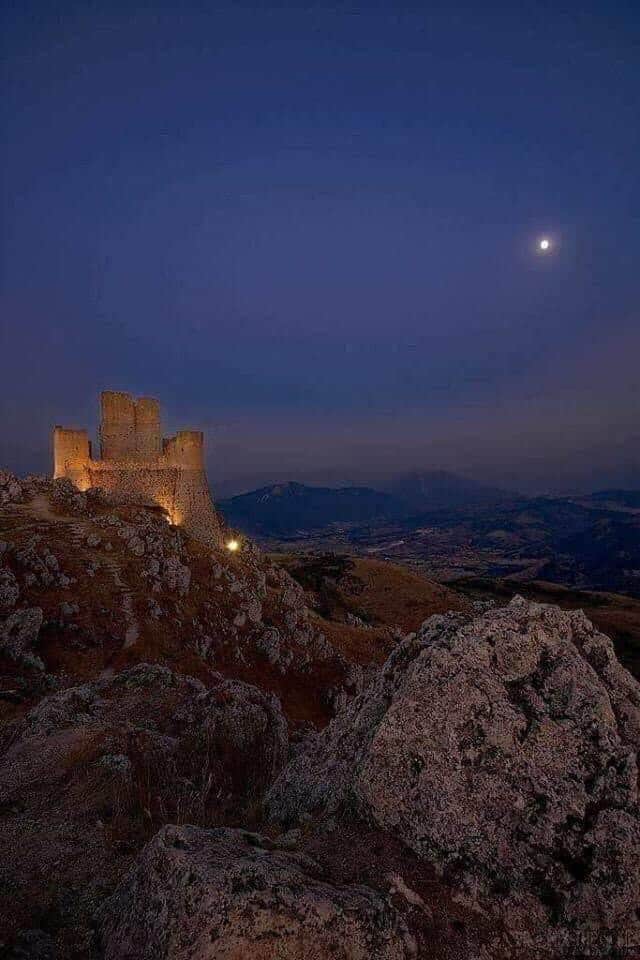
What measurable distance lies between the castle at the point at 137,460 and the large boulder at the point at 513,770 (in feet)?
152

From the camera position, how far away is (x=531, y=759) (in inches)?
236

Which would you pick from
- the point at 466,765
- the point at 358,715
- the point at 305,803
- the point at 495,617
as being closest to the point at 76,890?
the point at 305,803

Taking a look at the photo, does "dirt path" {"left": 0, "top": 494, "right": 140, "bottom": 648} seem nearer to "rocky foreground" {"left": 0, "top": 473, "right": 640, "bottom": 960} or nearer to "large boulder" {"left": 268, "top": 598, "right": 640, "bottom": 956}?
"rocky foreground" {"left": 0, "top": 473, "right": 640, "bottom": 960}

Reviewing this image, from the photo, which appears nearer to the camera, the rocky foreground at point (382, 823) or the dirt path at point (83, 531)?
the rocky foreground at point (382, 823)

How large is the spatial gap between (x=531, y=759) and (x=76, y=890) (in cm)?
662

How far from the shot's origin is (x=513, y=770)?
594 centimetres

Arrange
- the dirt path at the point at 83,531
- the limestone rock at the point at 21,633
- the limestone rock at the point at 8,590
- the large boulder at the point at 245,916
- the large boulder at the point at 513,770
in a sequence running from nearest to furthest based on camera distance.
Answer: the large boulder at the point at 245,916
the large boulder at the point at 513,770
the limestone rock at the point at 21,633
the limestone rock at the point at 8,590
the dirt path at the point at 83,531

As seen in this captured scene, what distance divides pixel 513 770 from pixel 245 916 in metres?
3.42

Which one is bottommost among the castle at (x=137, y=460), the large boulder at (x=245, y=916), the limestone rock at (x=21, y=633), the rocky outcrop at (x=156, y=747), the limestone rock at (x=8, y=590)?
the limestone rock at (x=21, y=633)

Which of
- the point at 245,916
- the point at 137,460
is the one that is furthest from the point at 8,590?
the point at 245,916

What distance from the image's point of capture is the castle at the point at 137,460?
48.5 metres

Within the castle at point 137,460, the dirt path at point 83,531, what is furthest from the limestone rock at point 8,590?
the castle at point 137,460

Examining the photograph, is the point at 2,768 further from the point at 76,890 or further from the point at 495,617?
the point at 495,617

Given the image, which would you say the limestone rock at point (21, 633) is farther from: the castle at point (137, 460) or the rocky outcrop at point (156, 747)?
the castle at point (137, 460)
